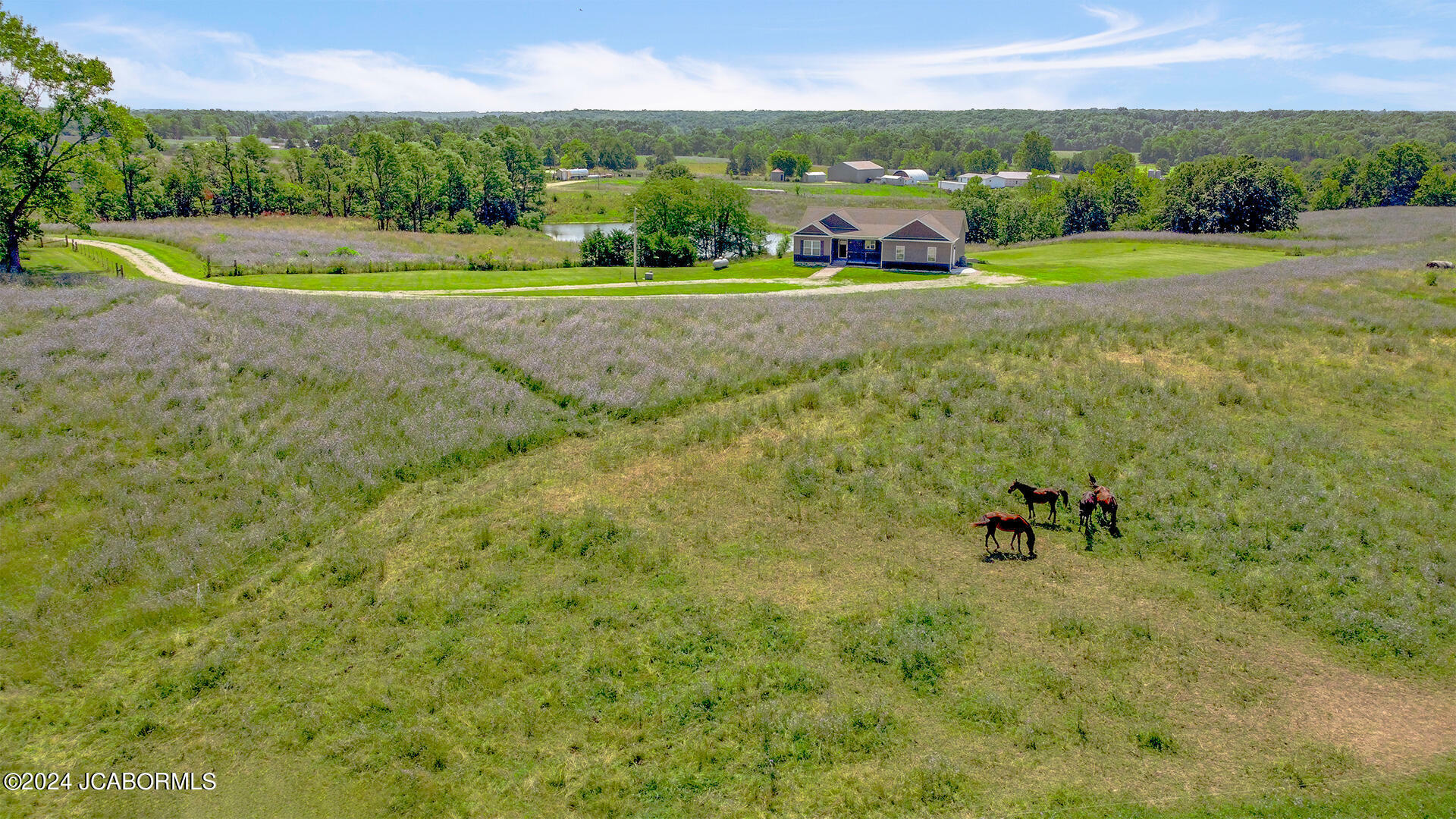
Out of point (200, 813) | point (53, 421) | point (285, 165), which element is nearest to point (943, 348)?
point (200, 813)

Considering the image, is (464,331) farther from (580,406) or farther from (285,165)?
(285,165)

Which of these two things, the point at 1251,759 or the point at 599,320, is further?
the point at 599,320

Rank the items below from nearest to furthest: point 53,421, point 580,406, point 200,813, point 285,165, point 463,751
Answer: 1. point 200,813
2. point 463,751
3. point 53,421
4. point 580,406
5. point 285,165

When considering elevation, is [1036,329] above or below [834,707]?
above

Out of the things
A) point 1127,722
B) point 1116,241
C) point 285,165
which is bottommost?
point 1127,722

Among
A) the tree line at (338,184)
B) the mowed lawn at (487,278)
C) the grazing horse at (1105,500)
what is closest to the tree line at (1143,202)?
the mowed lawn at (487,278)

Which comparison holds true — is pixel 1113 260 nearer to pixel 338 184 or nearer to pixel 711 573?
pixel 711 573

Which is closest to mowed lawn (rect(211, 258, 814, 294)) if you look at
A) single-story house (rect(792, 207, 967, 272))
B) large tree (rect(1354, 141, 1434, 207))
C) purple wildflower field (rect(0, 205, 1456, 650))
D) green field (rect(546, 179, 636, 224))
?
single-story house (rect(792, 207, 967, 272))

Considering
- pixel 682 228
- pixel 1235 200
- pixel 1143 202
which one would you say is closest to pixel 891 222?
pixel 682 228
